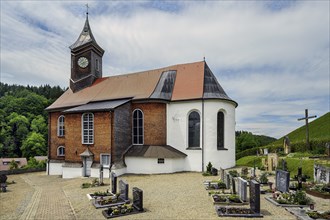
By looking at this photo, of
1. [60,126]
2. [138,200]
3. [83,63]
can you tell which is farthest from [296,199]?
[83,63]

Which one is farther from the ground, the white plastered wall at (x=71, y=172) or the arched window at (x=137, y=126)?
the arched window at (x=137, y=126)

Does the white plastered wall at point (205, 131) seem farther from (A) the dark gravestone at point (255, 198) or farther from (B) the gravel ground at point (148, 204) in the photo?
(A) the dark gravestone at point (255, 198)

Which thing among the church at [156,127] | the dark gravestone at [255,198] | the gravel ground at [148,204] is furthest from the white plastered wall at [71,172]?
the dark gravestone at [255,198]

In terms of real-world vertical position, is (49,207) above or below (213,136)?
below

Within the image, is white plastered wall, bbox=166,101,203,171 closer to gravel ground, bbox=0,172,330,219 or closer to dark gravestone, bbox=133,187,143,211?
gravel ground, bbox=0,172,330,219

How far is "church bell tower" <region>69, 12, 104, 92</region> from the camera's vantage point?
3137cm

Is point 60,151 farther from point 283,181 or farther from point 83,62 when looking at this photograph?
point 283,181

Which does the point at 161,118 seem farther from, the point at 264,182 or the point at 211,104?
the point at 264,182

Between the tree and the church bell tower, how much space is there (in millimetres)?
31718

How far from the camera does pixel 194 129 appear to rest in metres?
24.8

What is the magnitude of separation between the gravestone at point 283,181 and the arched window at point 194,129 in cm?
1024

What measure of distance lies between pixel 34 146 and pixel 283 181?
54.5m

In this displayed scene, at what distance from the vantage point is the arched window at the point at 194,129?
24.6 m

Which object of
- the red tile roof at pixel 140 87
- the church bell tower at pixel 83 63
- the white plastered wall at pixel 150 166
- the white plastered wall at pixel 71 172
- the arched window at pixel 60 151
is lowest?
the white plastered wall at pixel 71 172
